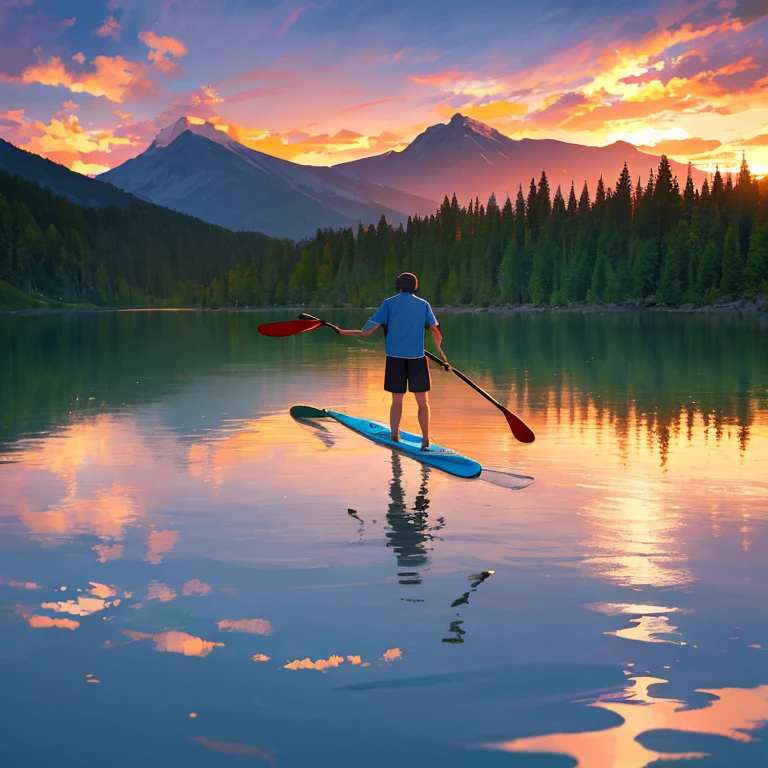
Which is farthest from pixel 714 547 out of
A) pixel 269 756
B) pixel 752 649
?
pixel 269 756

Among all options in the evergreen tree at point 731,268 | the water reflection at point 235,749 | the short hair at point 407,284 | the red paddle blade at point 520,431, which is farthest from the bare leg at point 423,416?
the evergreen tree at point 731,268

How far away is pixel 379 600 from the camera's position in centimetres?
940

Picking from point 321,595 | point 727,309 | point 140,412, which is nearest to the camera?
point 321,595

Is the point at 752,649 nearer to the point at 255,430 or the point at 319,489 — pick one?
the point at 319,489

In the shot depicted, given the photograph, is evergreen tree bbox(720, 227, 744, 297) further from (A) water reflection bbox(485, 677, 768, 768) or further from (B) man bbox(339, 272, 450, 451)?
(A) water reflection bbox(485, 677, 768, 768)

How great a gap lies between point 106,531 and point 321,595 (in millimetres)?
4070

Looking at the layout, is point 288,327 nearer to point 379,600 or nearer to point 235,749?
point 379,600

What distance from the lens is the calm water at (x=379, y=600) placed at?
6695 mm

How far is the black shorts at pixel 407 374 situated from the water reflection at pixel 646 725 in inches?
412

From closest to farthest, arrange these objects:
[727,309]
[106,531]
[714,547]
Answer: [714,547] → [106,531] → [727,309]

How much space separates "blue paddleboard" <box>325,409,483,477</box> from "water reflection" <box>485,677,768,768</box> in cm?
859

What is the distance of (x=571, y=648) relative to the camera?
814 cm

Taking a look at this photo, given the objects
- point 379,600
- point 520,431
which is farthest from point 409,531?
point 520,431

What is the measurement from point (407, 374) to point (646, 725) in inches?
447
